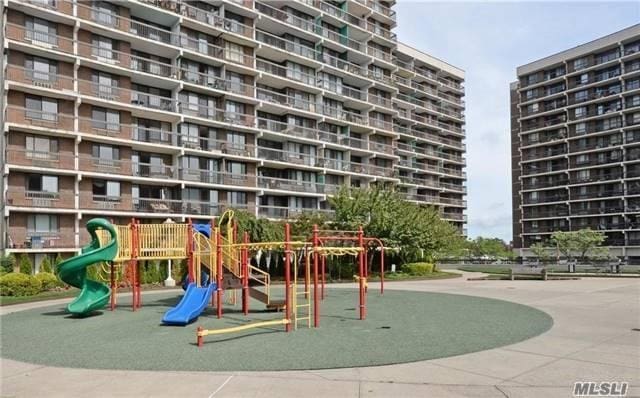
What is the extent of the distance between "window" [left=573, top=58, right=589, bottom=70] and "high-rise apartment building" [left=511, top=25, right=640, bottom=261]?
0.48ft

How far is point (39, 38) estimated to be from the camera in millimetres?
38531

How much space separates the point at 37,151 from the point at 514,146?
94258 mm

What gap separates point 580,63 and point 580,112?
8.03m

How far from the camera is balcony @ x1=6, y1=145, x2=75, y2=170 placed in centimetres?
3656

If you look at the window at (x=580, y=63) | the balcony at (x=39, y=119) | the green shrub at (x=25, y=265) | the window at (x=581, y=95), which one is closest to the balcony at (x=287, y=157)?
the balcony at (x=39, y=119)

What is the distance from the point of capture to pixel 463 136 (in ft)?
301

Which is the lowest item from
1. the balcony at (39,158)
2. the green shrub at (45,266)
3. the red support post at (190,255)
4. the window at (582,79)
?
the green shrub at (45,266)

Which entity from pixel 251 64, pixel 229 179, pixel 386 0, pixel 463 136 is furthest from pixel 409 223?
pixel 463 136

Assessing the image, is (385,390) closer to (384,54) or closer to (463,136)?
(384,54)

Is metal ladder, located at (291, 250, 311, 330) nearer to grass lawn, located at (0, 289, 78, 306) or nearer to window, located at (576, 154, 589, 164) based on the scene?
grass lawn, located at (0, 289, 78, 306)

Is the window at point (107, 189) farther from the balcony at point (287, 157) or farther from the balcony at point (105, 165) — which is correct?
the balcony at point (287, 157)

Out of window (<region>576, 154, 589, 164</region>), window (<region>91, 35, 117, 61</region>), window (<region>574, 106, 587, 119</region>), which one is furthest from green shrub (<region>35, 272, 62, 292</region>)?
window (<region>574, 106, 587, 119</region>)

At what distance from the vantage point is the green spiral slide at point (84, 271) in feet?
61.4

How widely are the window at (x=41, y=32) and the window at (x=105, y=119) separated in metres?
5.64
